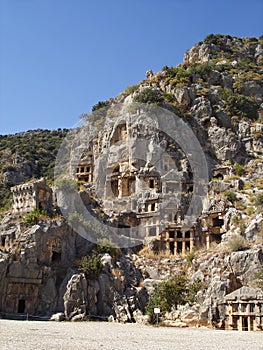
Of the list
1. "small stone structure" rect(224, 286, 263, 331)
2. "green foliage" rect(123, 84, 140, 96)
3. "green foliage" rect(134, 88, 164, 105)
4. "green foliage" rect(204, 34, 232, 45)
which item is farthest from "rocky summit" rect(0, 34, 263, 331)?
"green foliage" rect(204, 34, 232, 45)

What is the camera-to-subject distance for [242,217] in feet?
172

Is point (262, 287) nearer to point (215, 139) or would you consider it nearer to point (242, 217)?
point (242, 217)

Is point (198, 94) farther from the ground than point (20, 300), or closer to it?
farther from the ground

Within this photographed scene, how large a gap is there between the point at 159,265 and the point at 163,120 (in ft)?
79.9

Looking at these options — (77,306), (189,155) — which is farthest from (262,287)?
(189,155)

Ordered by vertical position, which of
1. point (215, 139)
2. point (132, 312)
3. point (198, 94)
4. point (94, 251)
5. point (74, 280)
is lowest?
point (132, 312)

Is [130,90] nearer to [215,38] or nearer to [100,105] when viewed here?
[100,105]

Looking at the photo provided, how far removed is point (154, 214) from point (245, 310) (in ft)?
73.0

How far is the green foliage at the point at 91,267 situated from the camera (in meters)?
46.8

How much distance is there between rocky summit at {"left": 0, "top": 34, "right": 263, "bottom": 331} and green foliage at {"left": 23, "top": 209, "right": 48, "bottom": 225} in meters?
0.18

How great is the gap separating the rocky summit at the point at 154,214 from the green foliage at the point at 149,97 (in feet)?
0.68

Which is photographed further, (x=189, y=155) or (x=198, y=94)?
(x=198, y=94)

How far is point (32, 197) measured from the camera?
5406cm

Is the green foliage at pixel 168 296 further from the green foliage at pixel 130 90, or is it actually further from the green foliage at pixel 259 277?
the green foliage at pixel 130 90
